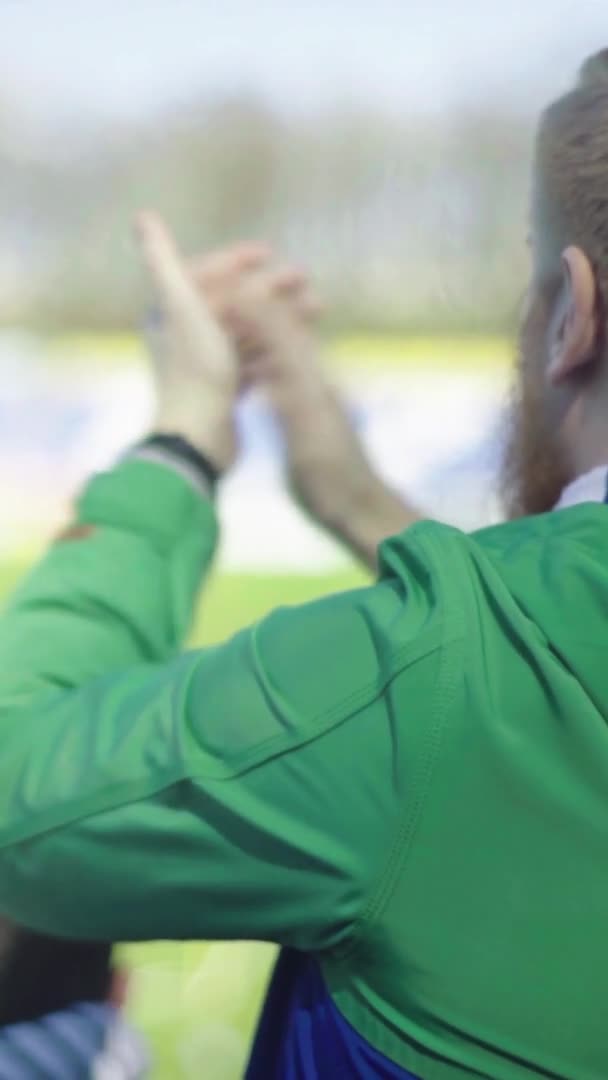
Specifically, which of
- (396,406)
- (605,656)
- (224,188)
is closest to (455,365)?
(396,406)

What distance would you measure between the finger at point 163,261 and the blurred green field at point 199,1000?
161mm

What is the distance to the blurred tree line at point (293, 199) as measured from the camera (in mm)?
667

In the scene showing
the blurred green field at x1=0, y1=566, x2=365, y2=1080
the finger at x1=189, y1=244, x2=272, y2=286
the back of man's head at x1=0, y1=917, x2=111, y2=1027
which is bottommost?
the blurred green field at x1=0, y1=566, x2=365, y2=1080

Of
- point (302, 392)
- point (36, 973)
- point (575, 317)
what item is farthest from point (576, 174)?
point (36, 973)

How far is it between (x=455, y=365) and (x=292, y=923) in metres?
0.38

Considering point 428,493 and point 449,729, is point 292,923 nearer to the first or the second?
point 449,729

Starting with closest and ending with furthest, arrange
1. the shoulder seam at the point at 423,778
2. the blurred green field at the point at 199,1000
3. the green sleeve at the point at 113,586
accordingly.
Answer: the shoulder seam at the point at 423,778, the green sleeve at the point at 113,586, the blurred green field at the point at 199,1000

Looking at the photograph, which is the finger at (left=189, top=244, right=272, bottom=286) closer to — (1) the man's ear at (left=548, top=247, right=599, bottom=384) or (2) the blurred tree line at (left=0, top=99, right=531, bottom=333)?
(2) the blurred tree line at (left=0, top=99, right=531, bottom=333)

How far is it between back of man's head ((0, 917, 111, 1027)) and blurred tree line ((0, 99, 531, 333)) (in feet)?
1.13

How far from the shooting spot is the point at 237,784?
397 mm

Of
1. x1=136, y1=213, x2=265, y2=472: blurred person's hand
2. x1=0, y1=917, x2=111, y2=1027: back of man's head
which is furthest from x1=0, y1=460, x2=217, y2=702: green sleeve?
x1=0, y1=917, x2=111, y2=1027: back of man's head

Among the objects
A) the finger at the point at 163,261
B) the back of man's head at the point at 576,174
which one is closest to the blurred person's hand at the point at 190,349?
the finger at the point at 163,261

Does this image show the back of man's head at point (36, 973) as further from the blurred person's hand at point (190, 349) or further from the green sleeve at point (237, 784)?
the blurred person's hand at point (190, 349)

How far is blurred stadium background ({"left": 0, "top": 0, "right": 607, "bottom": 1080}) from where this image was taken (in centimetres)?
66
